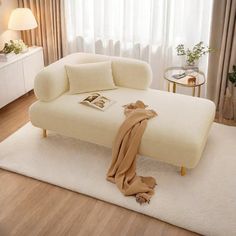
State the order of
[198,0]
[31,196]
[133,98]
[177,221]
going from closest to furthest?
1. [177,221]
2. [31,196]
3. [133,98]
4. [198,0]

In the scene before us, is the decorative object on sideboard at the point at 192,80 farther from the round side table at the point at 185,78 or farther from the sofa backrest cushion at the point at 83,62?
the sofa backrest cushion at the point at 83,62

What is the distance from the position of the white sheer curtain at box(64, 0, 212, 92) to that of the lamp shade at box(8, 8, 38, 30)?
0.51m

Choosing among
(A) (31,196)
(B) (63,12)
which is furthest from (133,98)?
(B) (63,12)

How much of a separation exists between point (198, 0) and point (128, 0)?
0.88 m

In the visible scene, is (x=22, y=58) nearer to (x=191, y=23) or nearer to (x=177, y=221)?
(x=191, y=23)

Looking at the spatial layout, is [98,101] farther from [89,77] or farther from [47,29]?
[47,29]

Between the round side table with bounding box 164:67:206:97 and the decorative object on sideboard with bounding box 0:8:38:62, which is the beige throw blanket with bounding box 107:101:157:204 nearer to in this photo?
the round side table with bounding box 164:67:206:97

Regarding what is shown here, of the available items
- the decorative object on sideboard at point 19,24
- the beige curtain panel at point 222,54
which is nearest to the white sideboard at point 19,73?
the decorative object on sideboard at point 19,24

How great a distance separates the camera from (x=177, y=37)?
15.6 ft

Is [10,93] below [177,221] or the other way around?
the other way around

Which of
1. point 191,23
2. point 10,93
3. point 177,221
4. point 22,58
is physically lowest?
point 177,221

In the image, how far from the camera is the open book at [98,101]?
3811mm

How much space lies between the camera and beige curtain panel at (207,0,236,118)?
14.0ft

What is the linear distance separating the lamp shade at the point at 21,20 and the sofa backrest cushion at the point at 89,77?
121cm
